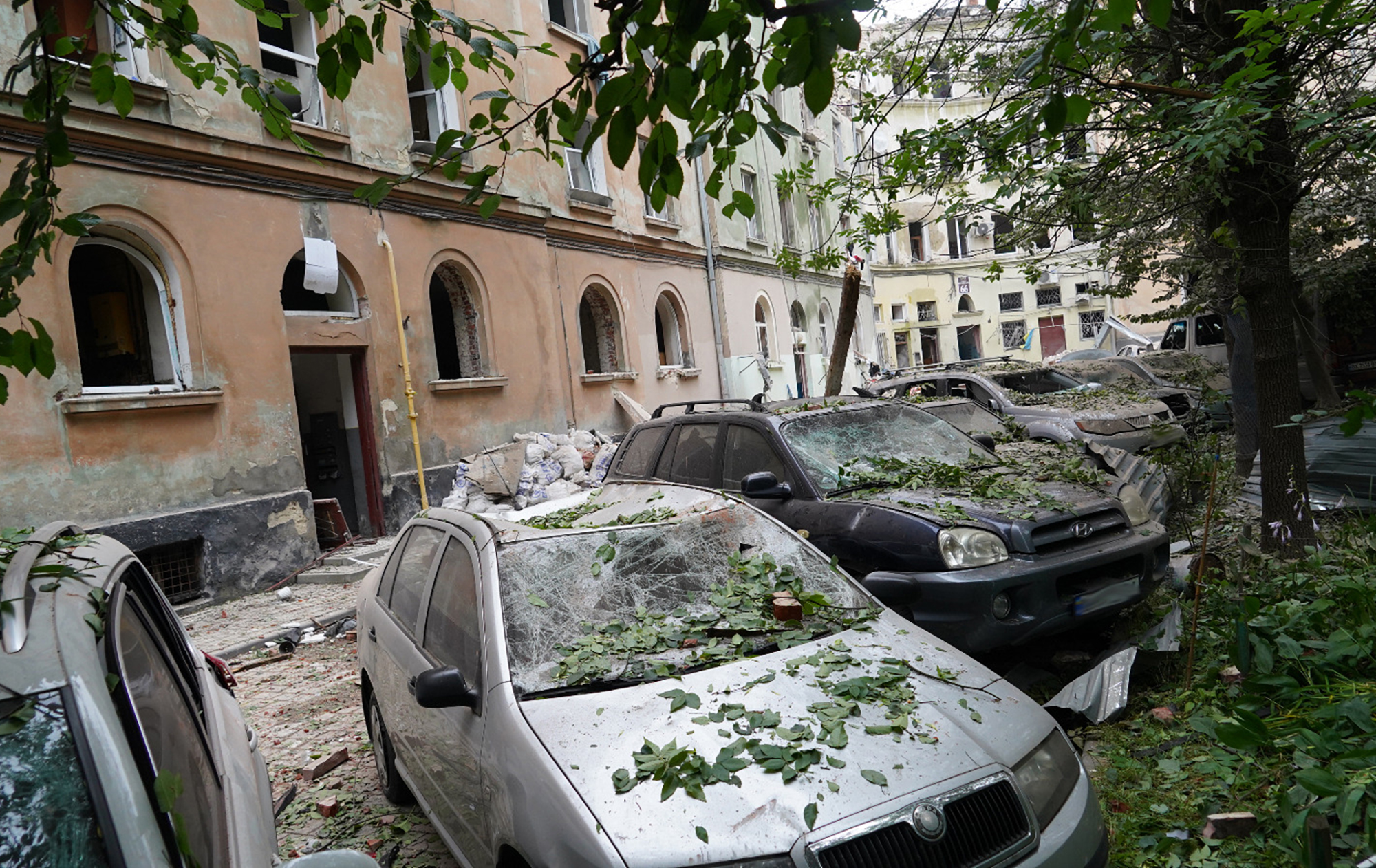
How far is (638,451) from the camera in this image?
25.0 feet

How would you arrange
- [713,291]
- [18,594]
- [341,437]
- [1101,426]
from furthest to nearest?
1. [713,291]
2. [341,437]
3. [1101,426]
4. [18,594]

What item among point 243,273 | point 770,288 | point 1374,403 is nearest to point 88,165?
point 243,273


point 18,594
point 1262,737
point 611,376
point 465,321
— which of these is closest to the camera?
point 18,594

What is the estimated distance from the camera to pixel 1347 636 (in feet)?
11.5

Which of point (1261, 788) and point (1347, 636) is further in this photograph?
point (1347, 636)

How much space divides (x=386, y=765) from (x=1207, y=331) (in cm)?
1693

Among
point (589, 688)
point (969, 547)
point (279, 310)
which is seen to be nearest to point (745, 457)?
point (969, 547)

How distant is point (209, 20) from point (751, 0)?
1053cm

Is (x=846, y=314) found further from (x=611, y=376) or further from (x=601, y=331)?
(x=601, y=331)

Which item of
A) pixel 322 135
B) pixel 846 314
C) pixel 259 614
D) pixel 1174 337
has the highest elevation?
pixel 322 135

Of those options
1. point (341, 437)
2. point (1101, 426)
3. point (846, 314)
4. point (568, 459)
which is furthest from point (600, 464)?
point (1101, 426)

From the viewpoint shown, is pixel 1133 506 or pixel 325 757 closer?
pixel 325 757

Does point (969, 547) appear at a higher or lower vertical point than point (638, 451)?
lower

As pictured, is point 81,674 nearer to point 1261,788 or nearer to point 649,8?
point 649,8
